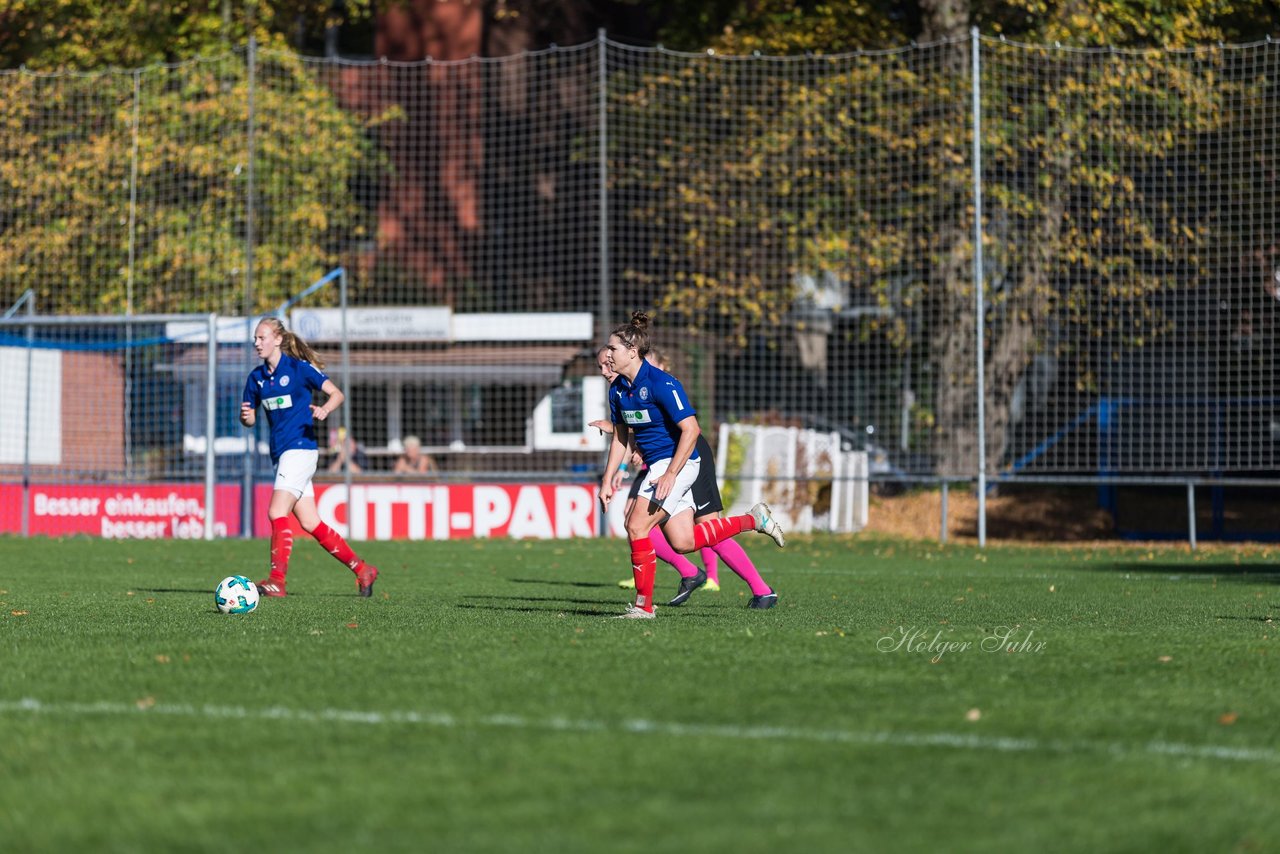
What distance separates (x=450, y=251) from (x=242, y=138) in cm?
394

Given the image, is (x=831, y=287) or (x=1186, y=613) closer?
(x=1186, y=613)

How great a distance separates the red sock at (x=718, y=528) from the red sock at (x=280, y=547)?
2.92 meters

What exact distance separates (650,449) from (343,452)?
11747 millimetres

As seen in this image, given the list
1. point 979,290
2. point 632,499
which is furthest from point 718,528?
point 979,290

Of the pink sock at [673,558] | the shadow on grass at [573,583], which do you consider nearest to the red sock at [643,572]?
the pink sock at [673,558]

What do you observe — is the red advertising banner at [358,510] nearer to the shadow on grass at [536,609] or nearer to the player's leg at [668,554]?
the player's leg at [668,554]

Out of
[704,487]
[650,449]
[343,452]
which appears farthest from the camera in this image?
[343,452]

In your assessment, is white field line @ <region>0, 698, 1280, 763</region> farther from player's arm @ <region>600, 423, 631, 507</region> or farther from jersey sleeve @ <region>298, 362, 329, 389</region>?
jersey sleeve @ <region>298, 362, 329, 389</region>

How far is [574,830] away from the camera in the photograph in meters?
4.21

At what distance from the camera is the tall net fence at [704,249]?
20672 mm

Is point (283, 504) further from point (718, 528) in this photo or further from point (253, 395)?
point (718, 528)

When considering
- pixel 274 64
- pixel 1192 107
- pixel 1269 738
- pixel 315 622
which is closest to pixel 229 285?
pixel 274 64

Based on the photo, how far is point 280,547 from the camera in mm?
11711

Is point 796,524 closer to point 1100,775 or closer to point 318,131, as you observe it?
point 318,131
